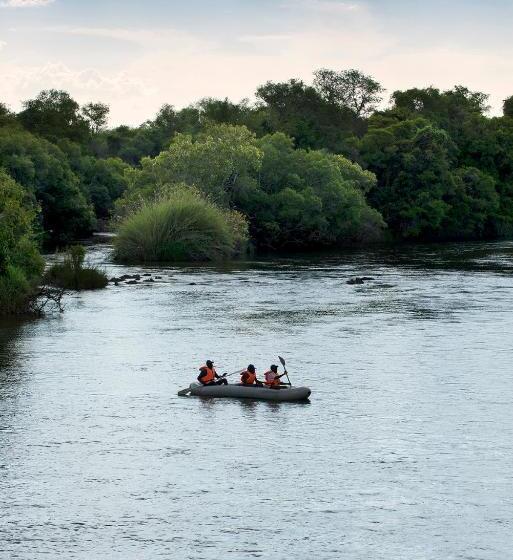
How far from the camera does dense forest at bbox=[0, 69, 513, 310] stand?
309 feet

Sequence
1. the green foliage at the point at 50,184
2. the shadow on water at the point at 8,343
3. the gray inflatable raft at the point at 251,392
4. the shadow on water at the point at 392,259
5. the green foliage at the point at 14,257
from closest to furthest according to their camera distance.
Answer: the gray inflatable raft at the point at 251,392 → the shadow on water at the point at 8,343 → the green foliage at the point at 14,257 → the shadow on water at the point at 392,259 → the green foliage at the point at 50,184

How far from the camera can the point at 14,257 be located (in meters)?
52.0

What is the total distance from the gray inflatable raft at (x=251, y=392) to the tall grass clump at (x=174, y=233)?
2017 inches

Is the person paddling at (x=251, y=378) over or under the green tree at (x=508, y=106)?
under

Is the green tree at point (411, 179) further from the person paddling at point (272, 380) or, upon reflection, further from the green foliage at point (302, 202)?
the person paddling at point (272, 380)

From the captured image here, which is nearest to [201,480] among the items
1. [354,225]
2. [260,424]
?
[260,424]

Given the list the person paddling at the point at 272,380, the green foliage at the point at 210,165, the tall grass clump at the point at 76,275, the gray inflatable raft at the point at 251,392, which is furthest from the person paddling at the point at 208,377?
the green foliage at the point at 210,165

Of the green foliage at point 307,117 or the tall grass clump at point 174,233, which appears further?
the green foliage at point 307,117

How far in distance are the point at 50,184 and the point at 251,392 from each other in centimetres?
7984

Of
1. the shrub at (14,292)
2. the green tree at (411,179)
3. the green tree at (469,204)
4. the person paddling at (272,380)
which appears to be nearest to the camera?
the person paddling at (272,380)

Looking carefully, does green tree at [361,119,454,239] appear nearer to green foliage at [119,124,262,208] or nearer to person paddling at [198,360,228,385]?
green foliage at [119,124,262,208]

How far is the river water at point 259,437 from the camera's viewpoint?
2233 cm

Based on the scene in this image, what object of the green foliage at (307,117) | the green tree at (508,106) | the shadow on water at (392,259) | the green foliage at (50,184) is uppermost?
the green tree at (508,106)

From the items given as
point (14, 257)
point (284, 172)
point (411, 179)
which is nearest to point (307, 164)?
point (284, 172)
